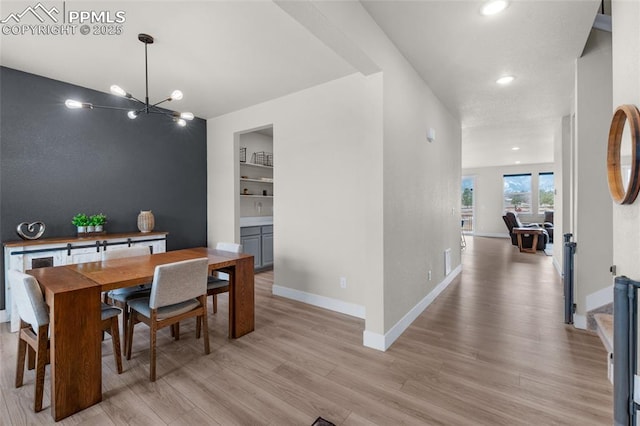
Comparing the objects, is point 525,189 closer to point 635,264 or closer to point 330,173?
point 330,173

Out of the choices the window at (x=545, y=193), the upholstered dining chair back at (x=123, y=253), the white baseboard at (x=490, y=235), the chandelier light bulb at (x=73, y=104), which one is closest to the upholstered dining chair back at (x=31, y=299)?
the upholstered dining chair back at (x=123, y=253)

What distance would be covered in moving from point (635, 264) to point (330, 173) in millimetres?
2566

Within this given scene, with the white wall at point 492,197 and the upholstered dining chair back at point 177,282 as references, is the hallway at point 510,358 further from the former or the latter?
the white wall at point 492,197

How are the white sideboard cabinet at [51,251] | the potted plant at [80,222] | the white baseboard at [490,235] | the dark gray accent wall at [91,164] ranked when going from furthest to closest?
the white baseboard at [490,235] < the potted plant at [80,222] < the dark gray accent wall at [91,164] < the white sideboard cabinet at [51,251]

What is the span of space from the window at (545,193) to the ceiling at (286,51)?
7.41 metres

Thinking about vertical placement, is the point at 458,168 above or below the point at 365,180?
above

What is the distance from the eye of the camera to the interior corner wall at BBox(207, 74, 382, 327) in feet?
10.3

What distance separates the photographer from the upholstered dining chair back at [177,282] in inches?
79.6

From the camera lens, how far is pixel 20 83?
124 inches

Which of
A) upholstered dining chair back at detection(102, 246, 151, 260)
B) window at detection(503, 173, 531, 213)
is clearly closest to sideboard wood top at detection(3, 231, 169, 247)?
upholstered dining chair back at detection(102, 246, 151, 260)

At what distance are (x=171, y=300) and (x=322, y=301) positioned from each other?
5.96ft

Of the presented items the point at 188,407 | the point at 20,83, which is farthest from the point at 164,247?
the point at 188,407

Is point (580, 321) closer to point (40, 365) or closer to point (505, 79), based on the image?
point (505, 79)

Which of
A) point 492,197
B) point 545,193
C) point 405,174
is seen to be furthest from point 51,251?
point 545,193
